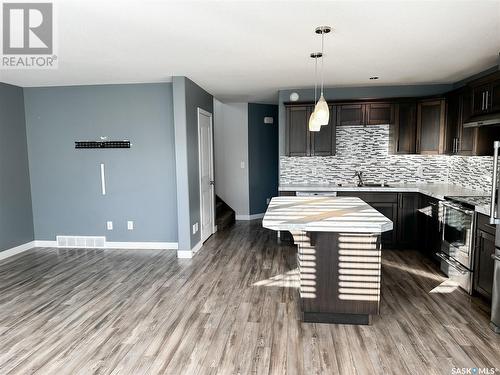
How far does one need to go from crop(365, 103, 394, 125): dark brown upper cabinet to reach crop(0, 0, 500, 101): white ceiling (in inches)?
17.6

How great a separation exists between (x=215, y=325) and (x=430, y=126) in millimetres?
4100

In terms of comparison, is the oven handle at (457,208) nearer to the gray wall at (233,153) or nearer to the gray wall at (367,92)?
the gray wall at (367,92)

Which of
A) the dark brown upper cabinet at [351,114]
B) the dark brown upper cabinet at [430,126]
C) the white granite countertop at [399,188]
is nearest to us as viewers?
the white granite countertop at [399,188]

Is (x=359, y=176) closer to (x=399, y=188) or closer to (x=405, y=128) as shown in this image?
(x=399, y=188)

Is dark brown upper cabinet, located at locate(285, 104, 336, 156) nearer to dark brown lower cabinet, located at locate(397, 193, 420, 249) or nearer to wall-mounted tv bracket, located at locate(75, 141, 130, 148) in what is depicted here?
dark brown lower cabinet, located at locate(397, 193, 420, 249)

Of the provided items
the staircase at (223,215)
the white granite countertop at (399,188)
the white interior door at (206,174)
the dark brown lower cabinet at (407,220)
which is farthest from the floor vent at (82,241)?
the dark brown lower cabinet at (407,220)

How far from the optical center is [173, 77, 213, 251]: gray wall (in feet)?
14.0

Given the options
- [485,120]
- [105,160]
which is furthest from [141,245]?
[485,120]

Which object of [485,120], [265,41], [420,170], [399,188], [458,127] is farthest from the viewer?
[420,170]

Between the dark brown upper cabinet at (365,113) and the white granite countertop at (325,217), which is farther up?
the dark brown upper cabinet at (365,113)

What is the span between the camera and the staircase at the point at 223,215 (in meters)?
6.08

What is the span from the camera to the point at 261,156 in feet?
22.8

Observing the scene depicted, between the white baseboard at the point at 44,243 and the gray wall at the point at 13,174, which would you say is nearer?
the gray wall at the point at 13,174

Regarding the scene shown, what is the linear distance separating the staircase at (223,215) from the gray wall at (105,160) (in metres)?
1.35
